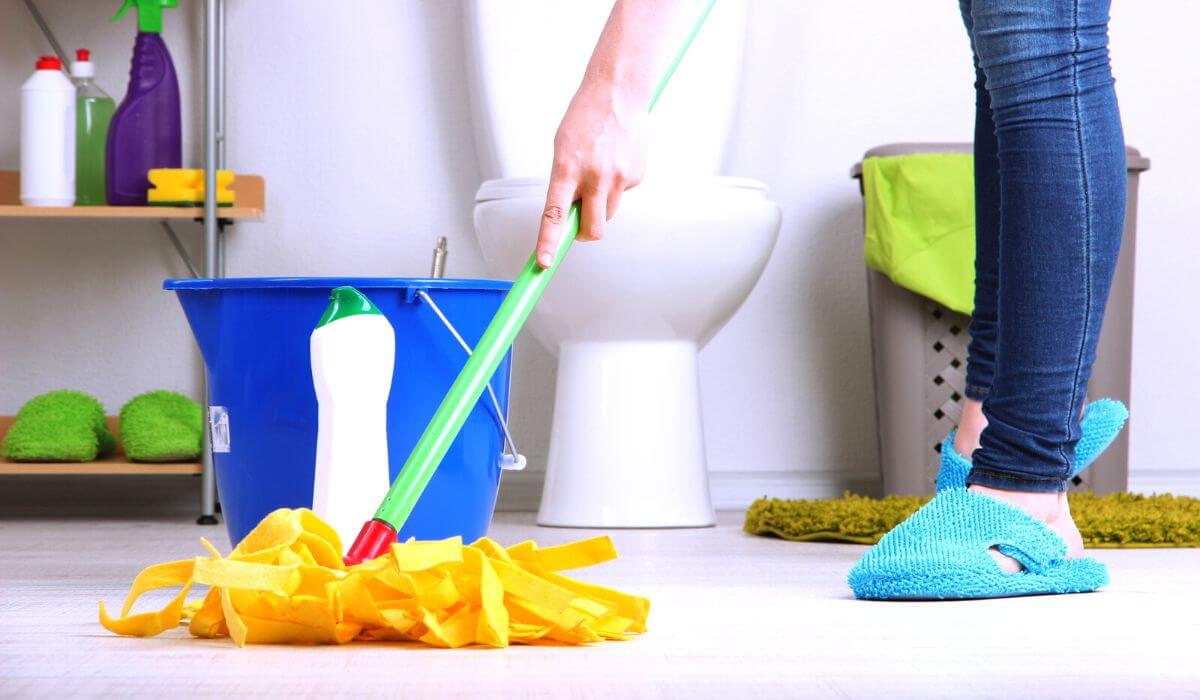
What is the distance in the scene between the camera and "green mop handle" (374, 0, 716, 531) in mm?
888

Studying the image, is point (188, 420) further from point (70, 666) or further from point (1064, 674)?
point (1064, 674)

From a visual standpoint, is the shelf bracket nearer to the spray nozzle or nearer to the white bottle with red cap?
the white bottle with red cap

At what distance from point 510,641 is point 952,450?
1.76 ft

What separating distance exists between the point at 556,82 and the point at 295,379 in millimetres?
912

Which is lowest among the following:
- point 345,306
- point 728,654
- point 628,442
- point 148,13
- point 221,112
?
point 728,654

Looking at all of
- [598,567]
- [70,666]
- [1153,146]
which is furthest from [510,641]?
[1153,146]

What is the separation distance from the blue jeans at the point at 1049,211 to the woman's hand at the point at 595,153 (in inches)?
11.6

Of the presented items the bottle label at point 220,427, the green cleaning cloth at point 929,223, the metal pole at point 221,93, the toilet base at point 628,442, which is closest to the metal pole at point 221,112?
the metal pole at point 221,93

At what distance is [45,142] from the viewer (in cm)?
182

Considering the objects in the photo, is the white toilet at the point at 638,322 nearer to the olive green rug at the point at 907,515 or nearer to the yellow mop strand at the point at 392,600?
the olive green rug at the point at 907,515

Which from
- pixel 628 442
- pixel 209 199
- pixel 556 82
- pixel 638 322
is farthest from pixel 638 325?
pixel 209 199


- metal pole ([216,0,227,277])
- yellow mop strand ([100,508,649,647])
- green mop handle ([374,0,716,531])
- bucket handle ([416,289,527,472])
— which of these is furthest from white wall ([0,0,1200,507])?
yellow mop strand ([100,508,649,647])

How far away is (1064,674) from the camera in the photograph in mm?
731

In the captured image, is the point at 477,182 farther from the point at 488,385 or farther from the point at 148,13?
the point at 488,385
